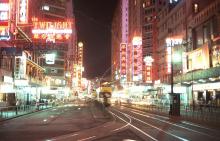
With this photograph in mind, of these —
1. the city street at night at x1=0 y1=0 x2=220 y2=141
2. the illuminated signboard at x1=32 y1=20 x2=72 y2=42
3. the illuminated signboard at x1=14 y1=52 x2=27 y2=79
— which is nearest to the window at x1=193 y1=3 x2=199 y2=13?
the city street at night at x1=0 y1=0 x2=220 y2=141

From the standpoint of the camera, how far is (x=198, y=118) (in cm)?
3878

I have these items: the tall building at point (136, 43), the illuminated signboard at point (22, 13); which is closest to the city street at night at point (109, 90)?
the illuminated signboard at point (22, 13)

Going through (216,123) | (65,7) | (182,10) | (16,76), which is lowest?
(216,123)

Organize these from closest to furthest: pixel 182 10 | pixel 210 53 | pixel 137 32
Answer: pixel 210 53
pixel 182 10
pixel 137 32

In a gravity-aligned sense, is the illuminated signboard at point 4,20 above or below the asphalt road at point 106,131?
above

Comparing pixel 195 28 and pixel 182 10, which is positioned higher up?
pixel 182 10

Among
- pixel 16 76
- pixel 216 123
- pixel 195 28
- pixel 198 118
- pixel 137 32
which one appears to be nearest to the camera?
pixel 216 123

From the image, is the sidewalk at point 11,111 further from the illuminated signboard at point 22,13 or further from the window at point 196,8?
the window at point 196,8

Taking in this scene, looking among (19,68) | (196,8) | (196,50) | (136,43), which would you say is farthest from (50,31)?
(136,43)

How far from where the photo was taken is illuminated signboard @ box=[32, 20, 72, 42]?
51438 millimetres

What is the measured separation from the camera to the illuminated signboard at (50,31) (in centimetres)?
5144

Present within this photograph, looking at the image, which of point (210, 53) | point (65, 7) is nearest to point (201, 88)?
point (210, 53)

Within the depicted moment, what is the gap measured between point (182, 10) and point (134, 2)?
271 feet

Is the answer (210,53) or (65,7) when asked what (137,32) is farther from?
(210,53)
